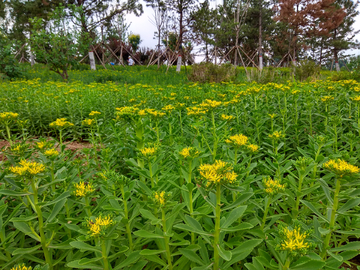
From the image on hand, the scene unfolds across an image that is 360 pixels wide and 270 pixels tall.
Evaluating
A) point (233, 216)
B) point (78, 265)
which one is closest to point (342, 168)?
point (233, 216)

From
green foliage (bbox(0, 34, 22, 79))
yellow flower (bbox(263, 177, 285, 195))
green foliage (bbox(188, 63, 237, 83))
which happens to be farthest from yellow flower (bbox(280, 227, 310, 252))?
green foliage (bbox(0, 34, 22, 79))

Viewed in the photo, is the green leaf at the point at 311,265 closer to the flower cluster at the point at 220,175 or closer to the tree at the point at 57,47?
the flower cluster at the point at 220,175

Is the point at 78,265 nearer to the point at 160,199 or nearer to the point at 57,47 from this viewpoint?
the point at 160,199

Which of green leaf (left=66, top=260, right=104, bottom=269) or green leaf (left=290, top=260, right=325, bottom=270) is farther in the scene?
green leaf (left=66, top=260, right=104, bottom=269)

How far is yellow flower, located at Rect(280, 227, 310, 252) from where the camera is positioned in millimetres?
805

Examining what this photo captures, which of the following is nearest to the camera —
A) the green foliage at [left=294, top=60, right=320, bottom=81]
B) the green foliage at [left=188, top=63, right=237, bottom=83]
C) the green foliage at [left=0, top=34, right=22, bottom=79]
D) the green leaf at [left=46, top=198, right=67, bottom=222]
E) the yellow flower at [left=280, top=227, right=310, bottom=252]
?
the yellow flower at [left=280, top=227, right=310, bottom=252]

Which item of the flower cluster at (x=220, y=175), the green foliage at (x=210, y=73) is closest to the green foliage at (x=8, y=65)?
the green foliage at (x=210, y=73)

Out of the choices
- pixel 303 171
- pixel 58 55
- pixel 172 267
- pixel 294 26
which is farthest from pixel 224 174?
pixel 294 26

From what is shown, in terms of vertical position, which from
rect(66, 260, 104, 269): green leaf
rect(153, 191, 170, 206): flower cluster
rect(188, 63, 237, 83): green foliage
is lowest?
rect(66, 260, 104, 269): green leaf

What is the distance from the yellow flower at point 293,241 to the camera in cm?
81

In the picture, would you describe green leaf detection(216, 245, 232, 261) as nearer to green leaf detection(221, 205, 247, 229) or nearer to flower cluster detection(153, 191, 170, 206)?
green leaf detection(221, 205, 247, 229)

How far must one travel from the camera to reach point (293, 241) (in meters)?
0.82

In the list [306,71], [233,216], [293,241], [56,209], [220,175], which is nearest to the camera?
[293,241]

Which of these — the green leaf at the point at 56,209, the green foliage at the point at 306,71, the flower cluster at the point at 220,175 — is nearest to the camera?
the flower cluster at the point at 220,175
